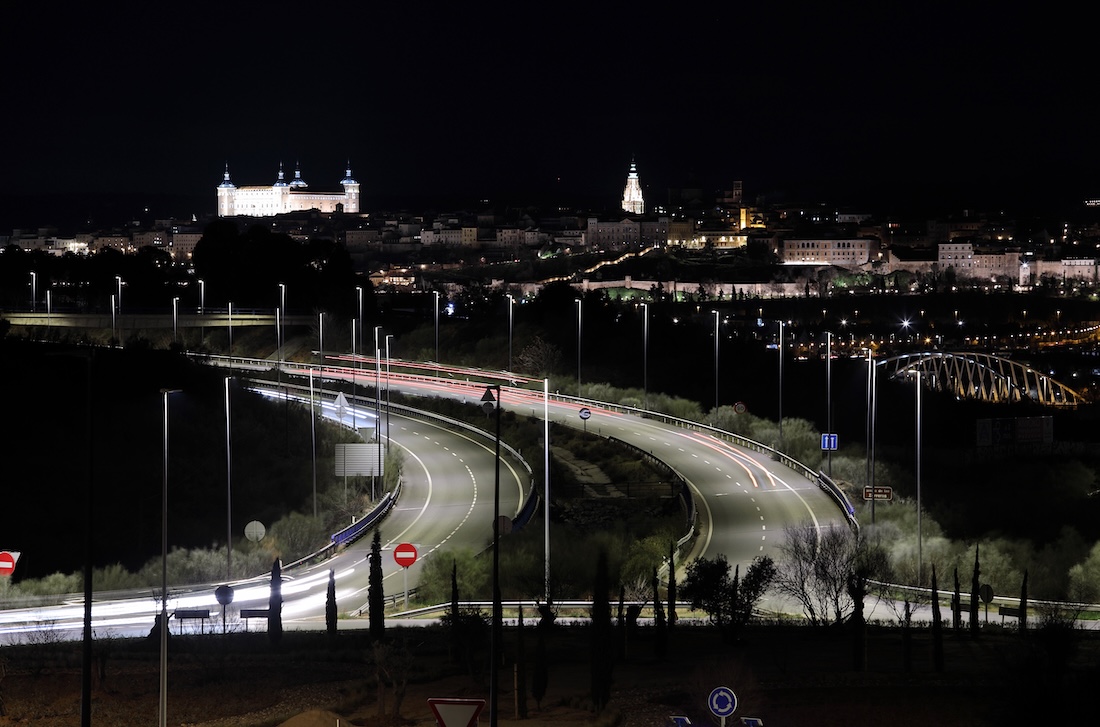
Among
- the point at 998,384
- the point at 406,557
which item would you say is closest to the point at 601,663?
the point at 406,557

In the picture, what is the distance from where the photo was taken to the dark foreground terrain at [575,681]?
16.0 m

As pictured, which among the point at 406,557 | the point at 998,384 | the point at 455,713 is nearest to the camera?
the point at 455,713

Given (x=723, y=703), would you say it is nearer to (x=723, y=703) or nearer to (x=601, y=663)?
(x=723, y=703)

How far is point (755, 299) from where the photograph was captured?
14162 cm

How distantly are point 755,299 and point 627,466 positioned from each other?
99710mm

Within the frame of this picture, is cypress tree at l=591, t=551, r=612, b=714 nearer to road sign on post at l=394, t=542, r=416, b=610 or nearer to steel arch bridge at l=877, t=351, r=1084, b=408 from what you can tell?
road sign on post at l=394, t=542, r=416, b=610

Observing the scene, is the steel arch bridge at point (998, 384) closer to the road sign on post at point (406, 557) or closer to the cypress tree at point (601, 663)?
the road sign on post at point (406, 557)

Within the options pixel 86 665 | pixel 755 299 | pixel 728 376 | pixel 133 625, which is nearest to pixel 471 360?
pixel 728 376

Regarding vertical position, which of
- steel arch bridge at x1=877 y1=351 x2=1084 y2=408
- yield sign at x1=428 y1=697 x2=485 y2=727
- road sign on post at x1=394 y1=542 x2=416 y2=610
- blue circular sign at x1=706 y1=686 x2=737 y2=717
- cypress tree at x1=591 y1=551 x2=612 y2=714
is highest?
yield sign at x1=428 y1=697 x2=485 y2=727

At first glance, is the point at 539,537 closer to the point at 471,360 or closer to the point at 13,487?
the point at 13,487

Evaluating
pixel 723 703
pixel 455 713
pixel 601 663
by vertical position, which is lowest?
pixel 601 663

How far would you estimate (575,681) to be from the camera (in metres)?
19.4

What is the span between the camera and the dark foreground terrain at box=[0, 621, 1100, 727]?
52.6ft

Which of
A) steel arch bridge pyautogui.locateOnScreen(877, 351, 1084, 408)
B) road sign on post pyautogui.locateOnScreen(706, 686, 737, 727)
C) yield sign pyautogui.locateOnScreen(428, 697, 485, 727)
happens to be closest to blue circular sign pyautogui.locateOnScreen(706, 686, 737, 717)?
road sign on post pyautogui.locateOnScreen(706, 686, 737, 727)
